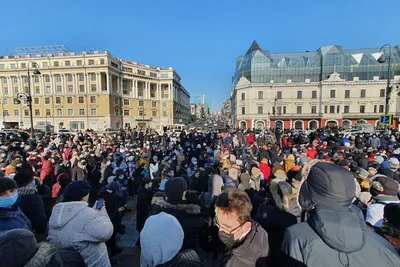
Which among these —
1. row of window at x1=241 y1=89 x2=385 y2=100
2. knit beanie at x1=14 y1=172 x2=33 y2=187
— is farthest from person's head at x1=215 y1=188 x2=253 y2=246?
row of window at x1=241 y1=89 x2=385 y2=100

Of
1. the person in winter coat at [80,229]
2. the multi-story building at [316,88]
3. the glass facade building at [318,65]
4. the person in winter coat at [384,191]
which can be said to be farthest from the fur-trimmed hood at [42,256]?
the glass facade building at [318,65]

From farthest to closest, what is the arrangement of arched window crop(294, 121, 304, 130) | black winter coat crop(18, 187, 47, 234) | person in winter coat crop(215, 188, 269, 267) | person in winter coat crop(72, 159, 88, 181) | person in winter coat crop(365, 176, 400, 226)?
arched window crop(294, 121, 304, 130), person in winter coat crop(72, 159, 88, 181), black winter coat crop(18, 187, 47, 234), person in winter coat crop(365, 176, 400, 226), person in winter coat crop(215, 188, 269, 267)

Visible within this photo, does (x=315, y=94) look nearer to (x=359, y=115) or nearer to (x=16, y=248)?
(x=359, y=115)

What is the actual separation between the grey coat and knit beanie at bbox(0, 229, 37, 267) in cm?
62

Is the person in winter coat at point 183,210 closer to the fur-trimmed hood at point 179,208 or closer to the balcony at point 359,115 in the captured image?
the fur-trimmed hood at point 179,208

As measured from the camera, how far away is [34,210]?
10.5 ft

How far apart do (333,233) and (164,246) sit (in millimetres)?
1248

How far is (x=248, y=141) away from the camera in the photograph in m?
15.9

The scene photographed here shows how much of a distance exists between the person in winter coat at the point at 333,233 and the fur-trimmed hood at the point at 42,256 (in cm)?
182

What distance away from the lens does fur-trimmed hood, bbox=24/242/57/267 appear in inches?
60.0

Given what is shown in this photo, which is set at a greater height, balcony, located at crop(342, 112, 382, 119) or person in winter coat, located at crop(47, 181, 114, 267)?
balcony, located at crop(342, 112, 382, 119)

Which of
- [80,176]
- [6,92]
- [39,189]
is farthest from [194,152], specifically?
[6,92]

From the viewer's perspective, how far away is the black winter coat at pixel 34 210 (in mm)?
3139

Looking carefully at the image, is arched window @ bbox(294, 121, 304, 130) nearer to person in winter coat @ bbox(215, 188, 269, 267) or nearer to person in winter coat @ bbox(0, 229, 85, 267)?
person in winter coat @ bbox(215, 188, 269, 267)
